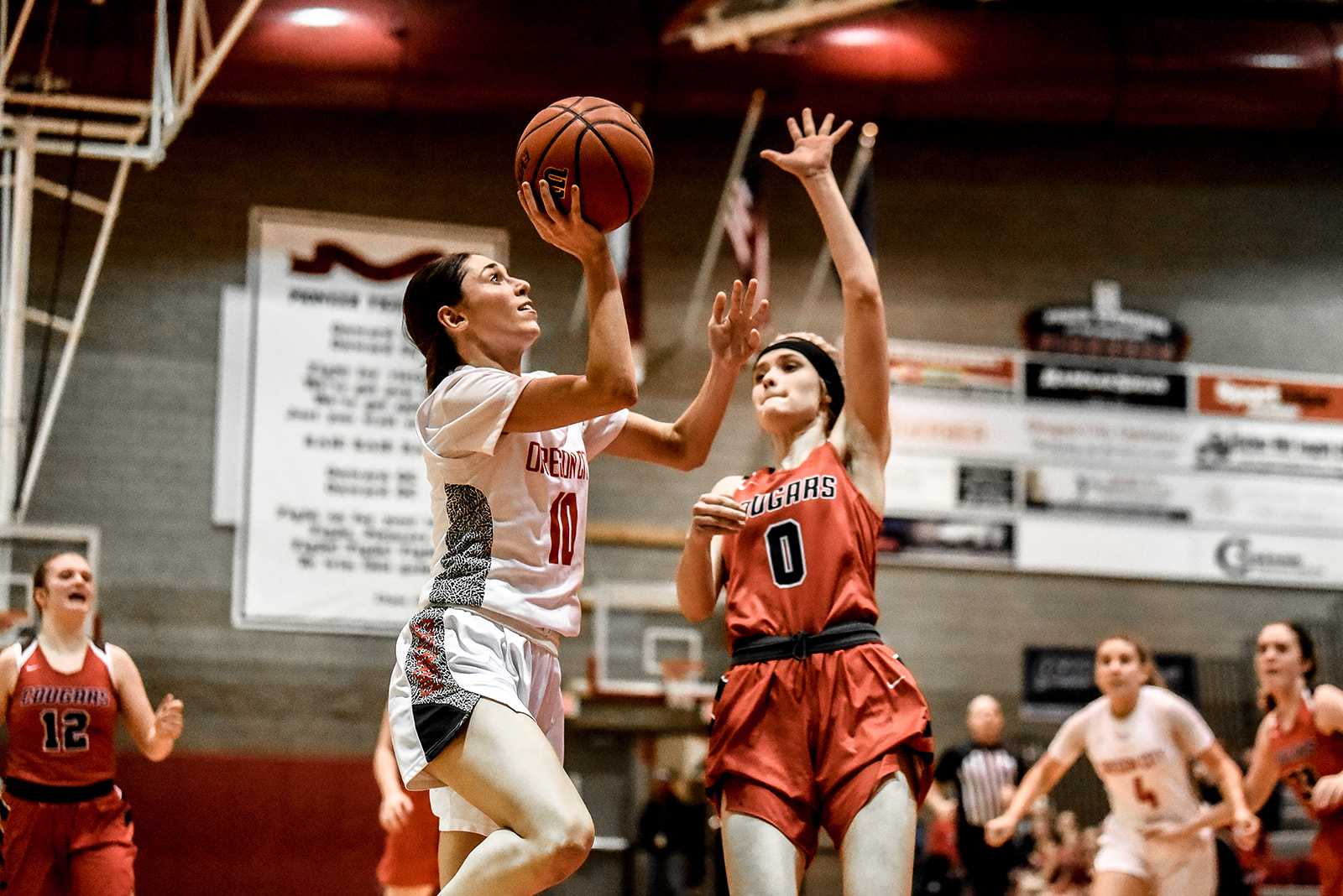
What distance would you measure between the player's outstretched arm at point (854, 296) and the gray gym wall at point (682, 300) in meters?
7.84

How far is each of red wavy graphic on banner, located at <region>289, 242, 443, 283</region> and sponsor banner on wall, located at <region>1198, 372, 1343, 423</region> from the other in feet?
22.1

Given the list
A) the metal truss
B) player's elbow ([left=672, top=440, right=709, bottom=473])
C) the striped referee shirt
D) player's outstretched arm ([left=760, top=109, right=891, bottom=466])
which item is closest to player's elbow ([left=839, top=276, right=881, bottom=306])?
player's outstretched arm ([left=760, top=109, right=891, bottom=466])

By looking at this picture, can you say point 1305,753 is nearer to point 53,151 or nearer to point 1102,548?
point 1102,548

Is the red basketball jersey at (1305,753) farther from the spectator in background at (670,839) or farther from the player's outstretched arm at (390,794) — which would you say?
the spectator in background at (670,839)

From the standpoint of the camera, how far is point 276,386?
436 inches

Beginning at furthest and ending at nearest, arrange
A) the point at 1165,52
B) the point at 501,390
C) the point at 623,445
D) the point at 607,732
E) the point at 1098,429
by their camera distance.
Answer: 1. the point at 1098,429
2. the point at 1165,52
3. the point at 607,732
4. the point at 623,445
5. the point at 501,390

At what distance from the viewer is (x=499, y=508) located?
3.32 metres

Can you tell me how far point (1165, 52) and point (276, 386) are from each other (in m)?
7.48

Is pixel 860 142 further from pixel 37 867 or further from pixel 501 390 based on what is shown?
pixel 501 390

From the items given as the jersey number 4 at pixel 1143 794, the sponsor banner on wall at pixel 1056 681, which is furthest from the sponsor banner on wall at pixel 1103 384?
the jersey number 4 at pixel 1143 794

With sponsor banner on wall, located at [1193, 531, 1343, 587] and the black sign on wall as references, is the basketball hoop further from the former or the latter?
sponsor banner on wall, located at [1193, 531, 1343, 587]

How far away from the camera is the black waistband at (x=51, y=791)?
5879 millimetres

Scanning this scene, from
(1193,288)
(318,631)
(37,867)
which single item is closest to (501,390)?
(37,867)

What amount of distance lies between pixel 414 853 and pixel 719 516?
4.35 metres
